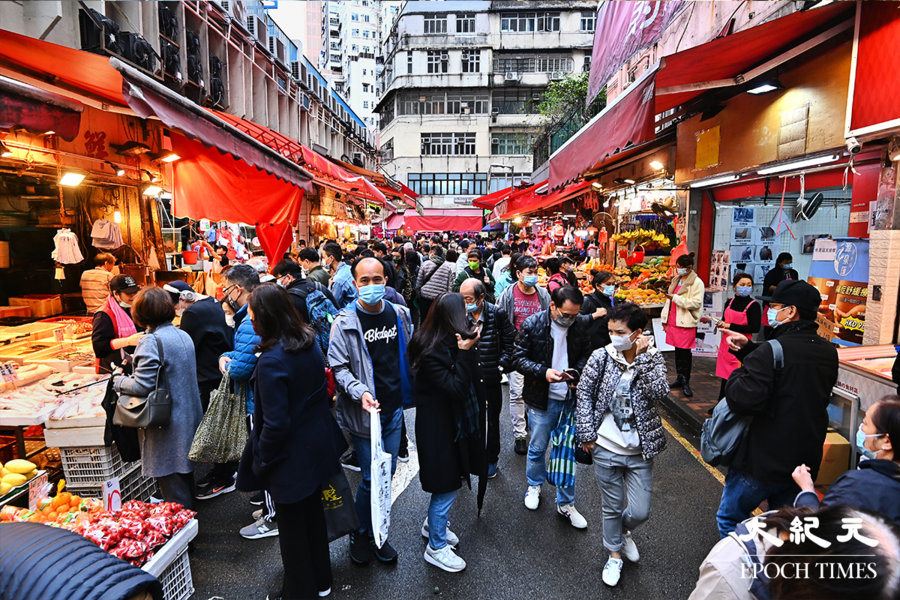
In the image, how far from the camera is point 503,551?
3410 millimetres

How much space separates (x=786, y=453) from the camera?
Result: 2.72 meters

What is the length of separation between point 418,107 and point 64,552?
45.4m

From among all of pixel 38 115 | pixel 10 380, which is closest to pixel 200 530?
pixel 10 380

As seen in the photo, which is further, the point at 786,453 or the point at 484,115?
the point at 484,115

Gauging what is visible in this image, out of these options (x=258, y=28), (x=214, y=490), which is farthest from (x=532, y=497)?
(x=258, y=28)

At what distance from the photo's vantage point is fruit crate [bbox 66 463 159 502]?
3.68 meters

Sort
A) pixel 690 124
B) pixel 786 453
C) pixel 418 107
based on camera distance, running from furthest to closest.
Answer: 1. pixel 418 107
2. pixel 690 124
3. pixel 786 453

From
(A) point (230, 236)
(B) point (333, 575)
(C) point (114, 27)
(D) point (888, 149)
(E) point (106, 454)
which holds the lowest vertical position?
(B) point (333, 575)

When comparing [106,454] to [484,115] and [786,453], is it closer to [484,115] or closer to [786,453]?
[786,453]

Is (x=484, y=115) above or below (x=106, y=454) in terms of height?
above

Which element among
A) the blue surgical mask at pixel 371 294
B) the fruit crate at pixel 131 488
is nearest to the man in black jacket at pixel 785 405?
the blue surgical mask at pixel 371 294

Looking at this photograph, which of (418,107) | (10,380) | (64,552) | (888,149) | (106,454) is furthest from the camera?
(418,107)

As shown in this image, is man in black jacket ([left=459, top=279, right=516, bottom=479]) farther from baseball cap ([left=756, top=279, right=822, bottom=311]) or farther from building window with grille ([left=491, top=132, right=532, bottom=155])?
building window with grille ([left=491, top=132, right=532, bottom=155])

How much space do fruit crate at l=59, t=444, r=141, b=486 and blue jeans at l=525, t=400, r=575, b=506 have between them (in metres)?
3.53
